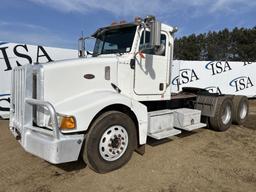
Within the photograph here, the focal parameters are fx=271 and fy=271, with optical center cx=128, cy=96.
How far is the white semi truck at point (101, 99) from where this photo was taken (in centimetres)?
418

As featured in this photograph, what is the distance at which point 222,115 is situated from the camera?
801 cm

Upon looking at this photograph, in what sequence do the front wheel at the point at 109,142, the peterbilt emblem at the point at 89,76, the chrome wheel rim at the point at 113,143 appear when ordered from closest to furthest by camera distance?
the front wheel at the point at 109,142
the chrome wheel rim at the point at 113,143
the peterbilt emblem at the point at 89,76

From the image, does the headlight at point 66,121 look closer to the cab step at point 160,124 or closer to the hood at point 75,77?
the hood at point 75,77

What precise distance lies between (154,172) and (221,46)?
4393 cm

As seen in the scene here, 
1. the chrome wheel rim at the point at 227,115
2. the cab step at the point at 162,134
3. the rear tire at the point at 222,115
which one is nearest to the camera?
the cab step at the point at 162,134

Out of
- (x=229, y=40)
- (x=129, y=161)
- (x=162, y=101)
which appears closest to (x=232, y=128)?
(x=162, y=101)

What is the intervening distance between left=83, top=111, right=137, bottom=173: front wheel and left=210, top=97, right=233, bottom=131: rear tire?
11.9 ft

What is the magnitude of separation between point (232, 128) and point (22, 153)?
624 cm

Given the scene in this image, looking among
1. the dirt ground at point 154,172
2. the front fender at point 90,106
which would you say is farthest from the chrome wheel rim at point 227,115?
the front fender at point 90,106

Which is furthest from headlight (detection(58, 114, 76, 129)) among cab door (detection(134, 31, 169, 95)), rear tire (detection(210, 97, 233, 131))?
rear tire (detection(210, 97, 233, 131))

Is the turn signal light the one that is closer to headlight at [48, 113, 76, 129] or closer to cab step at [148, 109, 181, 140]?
headlight at [48, 113, 76, 129]

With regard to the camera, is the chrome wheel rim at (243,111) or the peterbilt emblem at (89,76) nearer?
the peterbilt emblem at (89,76)

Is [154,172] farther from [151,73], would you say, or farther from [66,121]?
[151,73]

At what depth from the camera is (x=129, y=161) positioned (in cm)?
521
